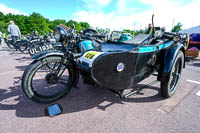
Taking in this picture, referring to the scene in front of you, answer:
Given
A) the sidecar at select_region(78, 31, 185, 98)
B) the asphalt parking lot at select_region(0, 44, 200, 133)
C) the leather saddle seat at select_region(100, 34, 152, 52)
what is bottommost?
the asphalt parking lot at select_region(0, 44, 200, 133)

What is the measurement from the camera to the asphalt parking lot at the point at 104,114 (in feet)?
4.56

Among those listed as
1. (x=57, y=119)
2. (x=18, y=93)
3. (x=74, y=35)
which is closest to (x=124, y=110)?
(x=57, y=119)

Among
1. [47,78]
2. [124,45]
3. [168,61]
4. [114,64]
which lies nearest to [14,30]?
[47,78]

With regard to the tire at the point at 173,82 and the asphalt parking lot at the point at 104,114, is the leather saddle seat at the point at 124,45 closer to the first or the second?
the tire at the point at 173,82

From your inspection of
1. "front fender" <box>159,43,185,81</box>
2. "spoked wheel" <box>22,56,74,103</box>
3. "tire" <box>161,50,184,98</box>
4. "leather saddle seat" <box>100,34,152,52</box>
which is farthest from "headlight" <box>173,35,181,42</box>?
"spoked wheel" <box>22,56,74,103</box>

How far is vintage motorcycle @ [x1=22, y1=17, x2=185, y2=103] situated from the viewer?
1414 mm

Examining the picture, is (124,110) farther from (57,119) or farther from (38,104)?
(38,104)

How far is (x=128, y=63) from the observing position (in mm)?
1482

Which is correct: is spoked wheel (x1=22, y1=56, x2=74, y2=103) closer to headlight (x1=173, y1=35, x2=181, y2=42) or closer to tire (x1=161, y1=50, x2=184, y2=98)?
tire (x1=161, y1=50, x2=184, y2=98)

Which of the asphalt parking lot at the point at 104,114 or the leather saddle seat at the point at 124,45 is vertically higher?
the leather saddle seat at the point at 124,45

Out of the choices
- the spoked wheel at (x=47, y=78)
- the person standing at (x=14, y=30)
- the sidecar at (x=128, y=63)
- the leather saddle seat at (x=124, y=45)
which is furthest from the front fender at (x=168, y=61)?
the person standing at (x=14, y=30)

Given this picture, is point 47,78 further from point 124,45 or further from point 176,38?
point 176,38

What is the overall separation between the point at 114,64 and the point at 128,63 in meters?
0.21

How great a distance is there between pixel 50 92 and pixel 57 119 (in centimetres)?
87
